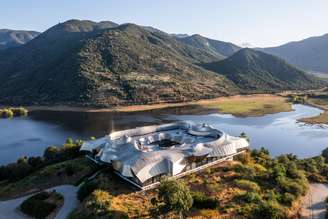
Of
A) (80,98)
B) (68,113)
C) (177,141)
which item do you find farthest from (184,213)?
(80,98)

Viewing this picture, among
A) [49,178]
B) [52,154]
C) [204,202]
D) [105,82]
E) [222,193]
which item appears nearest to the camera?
[204,202]

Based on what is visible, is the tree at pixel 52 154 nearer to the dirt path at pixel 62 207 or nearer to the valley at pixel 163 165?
the valley at pixel 163 165

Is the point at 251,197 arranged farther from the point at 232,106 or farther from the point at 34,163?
the point at 232,106

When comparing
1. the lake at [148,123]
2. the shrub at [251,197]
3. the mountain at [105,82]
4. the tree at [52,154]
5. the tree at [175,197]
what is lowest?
the lake at [148,123]

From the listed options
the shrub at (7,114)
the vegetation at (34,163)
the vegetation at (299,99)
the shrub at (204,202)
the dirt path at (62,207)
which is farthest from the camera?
the vegetation at (299,99)

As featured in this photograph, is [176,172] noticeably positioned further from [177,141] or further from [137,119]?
[137,119]

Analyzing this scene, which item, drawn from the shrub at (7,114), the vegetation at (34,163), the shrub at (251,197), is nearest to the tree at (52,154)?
the vegetation at (34,163)

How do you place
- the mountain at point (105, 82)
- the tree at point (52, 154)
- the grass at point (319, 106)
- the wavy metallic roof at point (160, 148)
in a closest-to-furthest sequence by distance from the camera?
the wavy metallic roof at point (160, 148) → the tree at point (52, 154) → the grass at point (319, 106) → the mountain at point (105, 82)

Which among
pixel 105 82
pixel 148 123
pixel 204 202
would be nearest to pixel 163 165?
pixel 204 202

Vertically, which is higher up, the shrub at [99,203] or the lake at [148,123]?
the shrub at [99,203]
